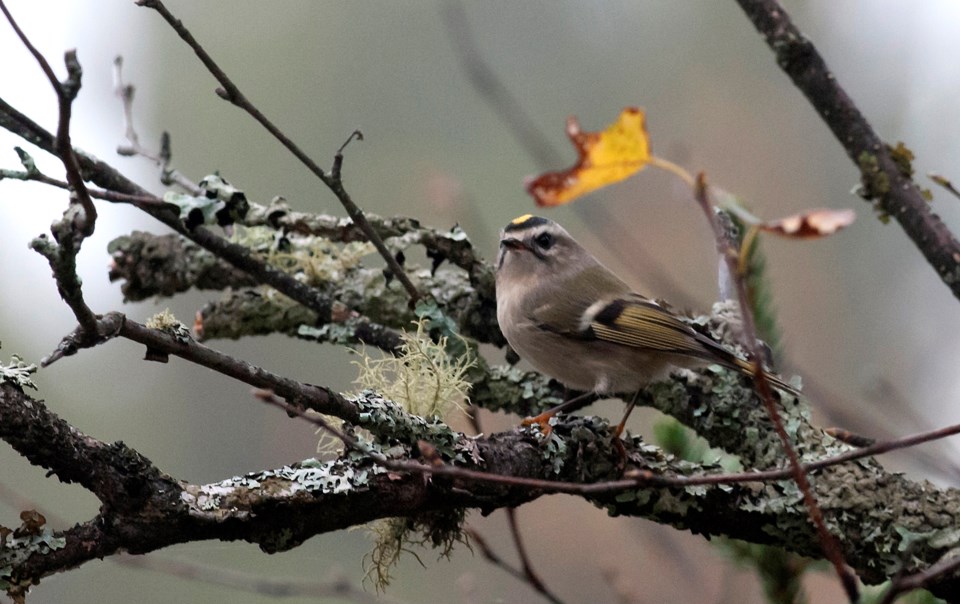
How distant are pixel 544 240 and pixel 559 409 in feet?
2.12

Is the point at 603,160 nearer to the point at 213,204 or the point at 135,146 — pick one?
the point at 213,204

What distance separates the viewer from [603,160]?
2.15 feet

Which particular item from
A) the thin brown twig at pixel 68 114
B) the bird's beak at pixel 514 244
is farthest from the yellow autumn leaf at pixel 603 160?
the bird's beak at pixel 514 244

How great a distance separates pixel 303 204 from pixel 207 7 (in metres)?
A: 1.57

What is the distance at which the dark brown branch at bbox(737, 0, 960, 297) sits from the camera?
1176 mm

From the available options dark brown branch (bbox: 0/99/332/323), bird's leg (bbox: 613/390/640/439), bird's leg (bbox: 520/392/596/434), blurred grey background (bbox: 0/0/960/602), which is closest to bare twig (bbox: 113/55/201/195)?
dark brown branch (bbox: 0/99/332/323)

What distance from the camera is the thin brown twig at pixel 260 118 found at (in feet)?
3.59

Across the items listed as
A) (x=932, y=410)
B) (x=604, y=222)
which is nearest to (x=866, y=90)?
(x=932, y=410)

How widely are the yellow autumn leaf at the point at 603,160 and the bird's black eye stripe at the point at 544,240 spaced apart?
4.78 ft

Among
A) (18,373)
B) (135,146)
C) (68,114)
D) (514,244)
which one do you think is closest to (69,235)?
(68,114)

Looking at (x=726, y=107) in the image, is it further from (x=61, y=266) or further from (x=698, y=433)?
(x=61, y=266)

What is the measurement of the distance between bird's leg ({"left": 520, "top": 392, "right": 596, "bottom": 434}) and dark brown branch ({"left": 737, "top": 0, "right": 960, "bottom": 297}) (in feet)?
1.88

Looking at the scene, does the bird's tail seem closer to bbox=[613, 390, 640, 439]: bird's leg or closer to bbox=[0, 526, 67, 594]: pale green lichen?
bbox=[613, 390, 640, 439]: bird's leg

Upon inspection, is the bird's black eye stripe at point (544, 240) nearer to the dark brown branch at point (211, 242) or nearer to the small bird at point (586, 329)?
the small bird at point (586, 329)
